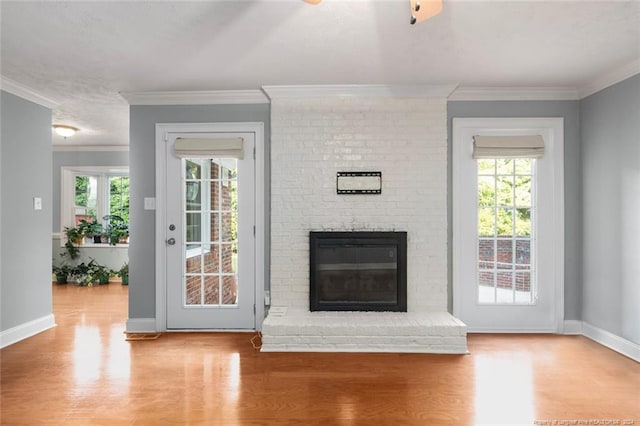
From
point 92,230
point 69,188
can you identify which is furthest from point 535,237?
point 69,188

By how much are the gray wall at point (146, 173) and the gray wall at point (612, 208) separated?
3.09 meters

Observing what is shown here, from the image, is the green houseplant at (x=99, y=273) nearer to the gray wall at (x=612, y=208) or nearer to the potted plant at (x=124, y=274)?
the potted plant at (x=124, y=274)

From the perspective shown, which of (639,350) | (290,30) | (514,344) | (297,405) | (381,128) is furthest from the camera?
(381,128)

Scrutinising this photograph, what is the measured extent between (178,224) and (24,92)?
74.0 inches

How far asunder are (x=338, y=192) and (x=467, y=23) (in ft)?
5.79

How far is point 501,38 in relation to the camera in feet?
8.25

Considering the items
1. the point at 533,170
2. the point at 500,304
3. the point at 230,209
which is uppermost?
the point at 533,170

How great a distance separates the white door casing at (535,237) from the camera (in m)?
3.58

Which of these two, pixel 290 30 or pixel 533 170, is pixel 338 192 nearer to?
pixel 290 30

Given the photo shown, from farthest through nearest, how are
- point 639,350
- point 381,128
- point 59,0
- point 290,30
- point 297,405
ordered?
point 381,128 → point 639,350 → point 290,30 → point 297,405 → point 59,0

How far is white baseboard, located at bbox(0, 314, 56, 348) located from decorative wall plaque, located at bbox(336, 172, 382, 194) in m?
3.27

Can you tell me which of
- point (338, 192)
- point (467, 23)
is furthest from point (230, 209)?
point (467, 23)

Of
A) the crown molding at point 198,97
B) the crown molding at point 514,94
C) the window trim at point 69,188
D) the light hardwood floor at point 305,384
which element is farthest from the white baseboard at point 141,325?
the crown molding at point 514,94

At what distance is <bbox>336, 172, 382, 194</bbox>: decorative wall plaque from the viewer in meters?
3.54
